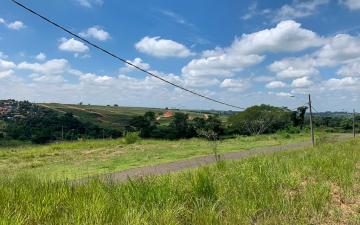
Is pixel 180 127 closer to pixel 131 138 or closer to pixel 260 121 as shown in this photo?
pixel 260 121

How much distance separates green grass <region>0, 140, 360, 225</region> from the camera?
21.0 ft

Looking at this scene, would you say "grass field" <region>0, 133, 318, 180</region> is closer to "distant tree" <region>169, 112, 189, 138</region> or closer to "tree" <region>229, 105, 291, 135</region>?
"distant tree" <region>169, 112, 189, 138</region>

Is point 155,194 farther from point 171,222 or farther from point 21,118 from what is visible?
point 21,118

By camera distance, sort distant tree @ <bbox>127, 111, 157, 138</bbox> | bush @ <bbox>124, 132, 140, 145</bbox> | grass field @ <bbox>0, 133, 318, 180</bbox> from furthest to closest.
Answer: distant tree @ <bbox>127, 111, 157, 138</bbox> < bush @ <bbox>124, 132, 140, 145</bbox> < grass field @ <bbox>0, 133, 318, 180</bbox>

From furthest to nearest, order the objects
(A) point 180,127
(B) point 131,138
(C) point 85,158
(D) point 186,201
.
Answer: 1. (A) point 180,127
2. (B) point 131,138
3. (C) point 85,158
4. (D) point 186,201

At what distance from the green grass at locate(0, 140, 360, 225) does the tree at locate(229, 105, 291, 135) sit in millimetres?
63048

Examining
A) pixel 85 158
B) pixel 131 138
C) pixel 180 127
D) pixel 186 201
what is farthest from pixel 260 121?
pixel 186 201

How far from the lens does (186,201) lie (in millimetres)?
7742

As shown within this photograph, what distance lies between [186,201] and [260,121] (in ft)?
222

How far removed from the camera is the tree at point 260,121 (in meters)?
74.3

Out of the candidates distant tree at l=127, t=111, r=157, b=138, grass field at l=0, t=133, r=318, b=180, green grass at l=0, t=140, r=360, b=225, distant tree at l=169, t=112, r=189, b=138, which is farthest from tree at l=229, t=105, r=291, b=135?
green grass at l=0, t=140, r=360, b=225

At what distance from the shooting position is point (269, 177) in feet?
32.6

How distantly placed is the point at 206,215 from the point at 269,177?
3420 millimetres

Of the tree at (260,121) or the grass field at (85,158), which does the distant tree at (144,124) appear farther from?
the grass field at (85,158)
